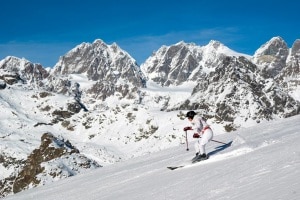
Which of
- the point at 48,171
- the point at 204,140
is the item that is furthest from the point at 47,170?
the point at 204,140

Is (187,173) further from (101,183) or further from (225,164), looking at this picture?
(101,183)

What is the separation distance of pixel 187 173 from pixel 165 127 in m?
168

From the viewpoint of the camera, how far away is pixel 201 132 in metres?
17.7

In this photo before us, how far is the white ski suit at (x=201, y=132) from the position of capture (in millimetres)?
17312

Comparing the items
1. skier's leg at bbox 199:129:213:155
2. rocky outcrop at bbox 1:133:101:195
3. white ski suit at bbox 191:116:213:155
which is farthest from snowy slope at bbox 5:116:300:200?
rocky outcrop at bbox 1:133:101:195

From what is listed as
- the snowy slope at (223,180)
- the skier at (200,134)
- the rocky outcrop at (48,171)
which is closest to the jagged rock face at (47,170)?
the rocky outcrop at (48,171)

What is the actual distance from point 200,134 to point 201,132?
0.08 m

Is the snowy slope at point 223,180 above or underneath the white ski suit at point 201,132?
underneath

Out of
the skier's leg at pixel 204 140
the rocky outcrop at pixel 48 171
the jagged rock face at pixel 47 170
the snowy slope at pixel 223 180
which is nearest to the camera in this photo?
the snowy slope at pixel 223 180

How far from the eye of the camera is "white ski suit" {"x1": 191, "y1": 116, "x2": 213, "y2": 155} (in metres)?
17.3

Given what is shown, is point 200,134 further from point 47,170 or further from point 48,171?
point 47,170

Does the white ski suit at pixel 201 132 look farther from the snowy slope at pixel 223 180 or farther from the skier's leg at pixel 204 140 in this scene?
the snowy slope at pixel 223 180

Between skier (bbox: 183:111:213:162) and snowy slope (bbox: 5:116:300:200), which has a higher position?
skier (bbox: 183:111:213:162)

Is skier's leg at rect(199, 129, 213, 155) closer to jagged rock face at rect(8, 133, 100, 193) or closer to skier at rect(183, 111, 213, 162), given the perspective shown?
skier at rect(183, 111, 213, 162)
